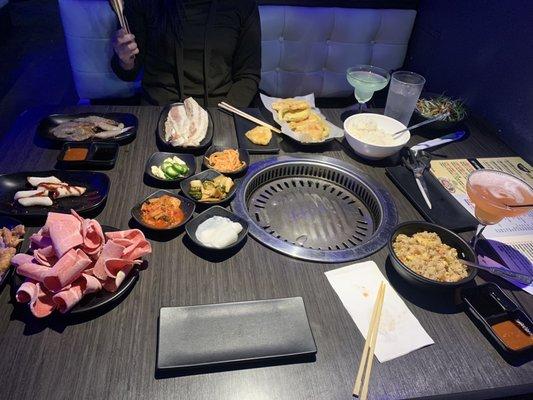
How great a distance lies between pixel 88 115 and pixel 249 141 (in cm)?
92

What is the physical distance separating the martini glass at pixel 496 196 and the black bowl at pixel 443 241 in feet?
0.58

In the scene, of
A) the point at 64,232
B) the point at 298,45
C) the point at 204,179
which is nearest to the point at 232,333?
the point at 64,232

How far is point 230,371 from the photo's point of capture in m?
1.07

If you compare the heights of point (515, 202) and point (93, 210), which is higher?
point (515, 202)

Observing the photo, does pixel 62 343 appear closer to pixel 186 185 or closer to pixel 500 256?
pixel 186 185

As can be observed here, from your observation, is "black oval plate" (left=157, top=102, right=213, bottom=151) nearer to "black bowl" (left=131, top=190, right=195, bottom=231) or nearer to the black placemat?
"black bowl" (left=131, top=190, right=195, bottom=231)

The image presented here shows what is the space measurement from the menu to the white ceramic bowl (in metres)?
0.24

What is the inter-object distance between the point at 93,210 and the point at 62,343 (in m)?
0.57

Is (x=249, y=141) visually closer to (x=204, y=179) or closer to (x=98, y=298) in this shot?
(x=204, y=179)

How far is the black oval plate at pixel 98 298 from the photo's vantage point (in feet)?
3.73

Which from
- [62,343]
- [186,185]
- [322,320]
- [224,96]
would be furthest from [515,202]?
[224,96]

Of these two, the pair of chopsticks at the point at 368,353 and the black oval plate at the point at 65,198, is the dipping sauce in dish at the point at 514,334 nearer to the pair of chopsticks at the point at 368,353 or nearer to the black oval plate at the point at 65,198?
the pair of chopsticks at the point at 368,353

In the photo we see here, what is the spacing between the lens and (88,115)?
207cm

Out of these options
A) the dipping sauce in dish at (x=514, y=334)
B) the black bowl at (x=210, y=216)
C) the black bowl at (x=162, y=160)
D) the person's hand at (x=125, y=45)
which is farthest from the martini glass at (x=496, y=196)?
the person's hand at (x=125, y=45)
